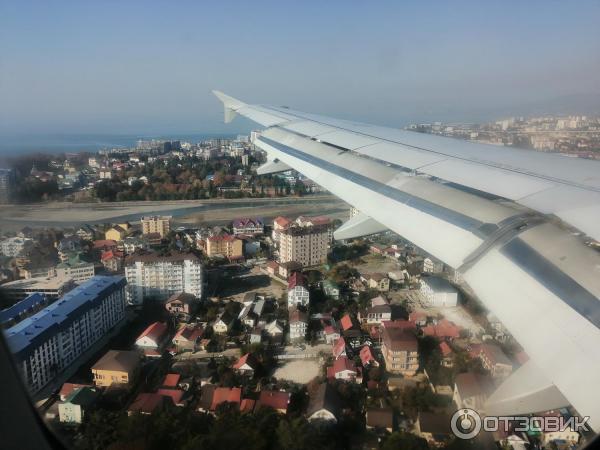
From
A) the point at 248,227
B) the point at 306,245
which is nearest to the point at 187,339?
the point at 306,245

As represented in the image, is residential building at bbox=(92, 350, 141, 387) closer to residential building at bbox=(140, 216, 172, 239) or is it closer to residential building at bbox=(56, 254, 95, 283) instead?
residential building at bbox=(56, 254, 95, 283)

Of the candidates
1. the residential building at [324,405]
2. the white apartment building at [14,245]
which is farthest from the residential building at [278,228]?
the residential building at [324,405]

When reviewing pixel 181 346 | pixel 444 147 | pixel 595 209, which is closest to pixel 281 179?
pixel 181 346

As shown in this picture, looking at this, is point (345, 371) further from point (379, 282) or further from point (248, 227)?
point (248, 227)

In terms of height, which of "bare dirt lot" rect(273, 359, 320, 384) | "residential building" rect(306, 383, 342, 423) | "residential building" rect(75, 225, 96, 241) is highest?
"residential building" rect(306, 383, 342, 423)

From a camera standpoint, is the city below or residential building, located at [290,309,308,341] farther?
residential building, located at [290,309,308,341]

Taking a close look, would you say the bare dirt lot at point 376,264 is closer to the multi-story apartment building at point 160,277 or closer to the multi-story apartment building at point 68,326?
the multi-story apartment building at point 160,277

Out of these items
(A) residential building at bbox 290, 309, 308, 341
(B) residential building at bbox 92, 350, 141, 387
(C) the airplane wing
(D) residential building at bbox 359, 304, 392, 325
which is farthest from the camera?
(D) residential building at bbox 359, 304, 392, 325

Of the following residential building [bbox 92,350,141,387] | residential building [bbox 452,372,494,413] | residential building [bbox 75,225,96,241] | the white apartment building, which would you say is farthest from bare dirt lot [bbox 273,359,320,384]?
residential building [bbox 75,225,96,241]
